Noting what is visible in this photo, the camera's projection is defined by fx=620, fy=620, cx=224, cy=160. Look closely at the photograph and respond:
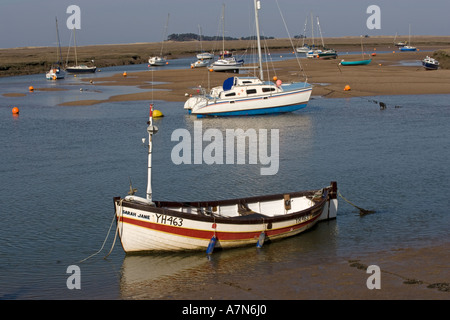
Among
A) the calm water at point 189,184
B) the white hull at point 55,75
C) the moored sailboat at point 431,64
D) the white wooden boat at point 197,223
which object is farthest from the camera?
the white hull at point 55,75

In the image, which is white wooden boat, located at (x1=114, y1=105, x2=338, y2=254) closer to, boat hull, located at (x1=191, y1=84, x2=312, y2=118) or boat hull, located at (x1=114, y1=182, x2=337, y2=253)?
boat hull, located at (x1=114, y1=182, x2=337, y2=253)

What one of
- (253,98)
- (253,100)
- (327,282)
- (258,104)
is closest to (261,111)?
(258,104)

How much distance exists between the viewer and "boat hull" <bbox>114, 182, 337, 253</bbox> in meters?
19.0

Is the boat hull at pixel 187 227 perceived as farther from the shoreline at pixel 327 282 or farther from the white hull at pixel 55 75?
the white hull at pixel 55 75

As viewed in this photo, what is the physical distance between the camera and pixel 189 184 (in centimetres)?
2898

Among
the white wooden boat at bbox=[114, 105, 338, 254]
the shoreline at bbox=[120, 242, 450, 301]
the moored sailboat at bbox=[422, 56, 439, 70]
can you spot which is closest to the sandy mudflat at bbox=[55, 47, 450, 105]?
the moored sailboat at bbox=[422, 56, 439, 70]

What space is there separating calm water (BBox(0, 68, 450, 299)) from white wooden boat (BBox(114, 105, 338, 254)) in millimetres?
418

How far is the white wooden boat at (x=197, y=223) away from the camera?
18984mm

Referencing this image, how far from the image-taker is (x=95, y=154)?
36.6 metres

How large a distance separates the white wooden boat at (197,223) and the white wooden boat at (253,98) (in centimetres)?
2742

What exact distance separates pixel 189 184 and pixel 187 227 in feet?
32.2

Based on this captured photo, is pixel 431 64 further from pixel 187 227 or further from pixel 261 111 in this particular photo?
pixel 187 227

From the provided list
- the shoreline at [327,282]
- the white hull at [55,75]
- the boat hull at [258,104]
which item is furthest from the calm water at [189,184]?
the white hull at [55,75]
